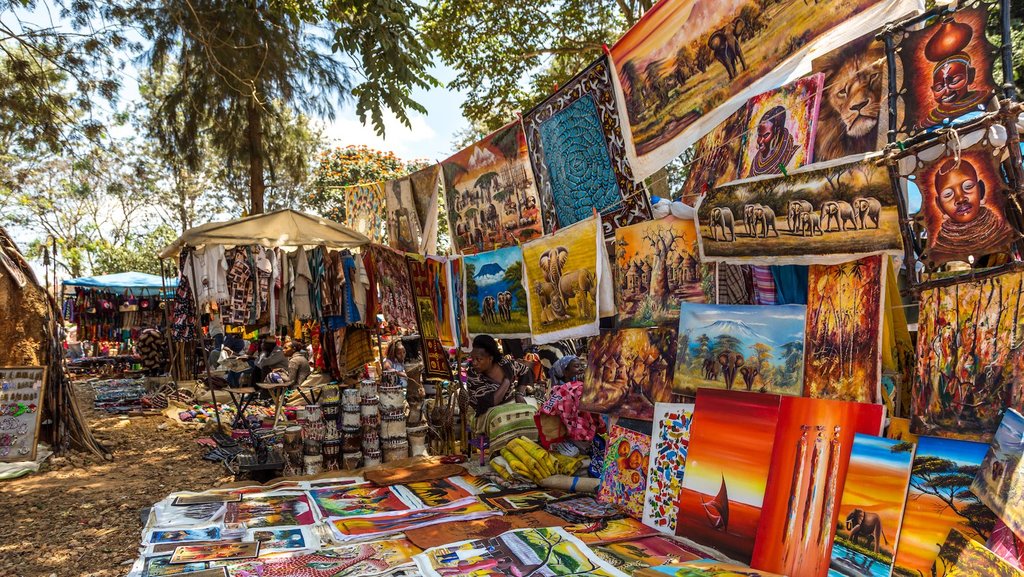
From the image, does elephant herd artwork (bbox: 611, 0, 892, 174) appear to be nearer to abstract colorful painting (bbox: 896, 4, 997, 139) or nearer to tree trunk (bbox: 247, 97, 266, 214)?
abstract colorful painting (bbox: 896, 4, 997, 139)

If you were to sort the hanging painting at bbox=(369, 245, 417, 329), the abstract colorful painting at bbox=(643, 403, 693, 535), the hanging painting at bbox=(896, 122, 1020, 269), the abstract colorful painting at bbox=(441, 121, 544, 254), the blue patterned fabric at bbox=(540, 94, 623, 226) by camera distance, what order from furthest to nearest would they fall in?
the hanging painting at bbox=(369, 245, 417, 329)
the abstract colorful painting at bbox=(441, 121, 544, 254)
the blue patterned fabric at bbox=(540, 94, 623, 226)
the abstract colorful painting at bbox=(643, 403, 693, 535)
the hanging painting at bbox=(896, 122, 1020, 269)

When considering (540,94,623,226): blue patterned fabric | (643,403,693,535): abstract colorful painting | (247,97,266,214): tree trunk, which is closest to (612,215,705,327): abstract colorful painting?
(540,94,623,226): blue patterned fabric

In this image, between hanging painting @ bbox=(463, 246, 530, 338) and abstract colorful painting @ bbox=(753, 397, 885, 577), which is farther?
hanging painting @ bbox=(463, 246, 530, 338)

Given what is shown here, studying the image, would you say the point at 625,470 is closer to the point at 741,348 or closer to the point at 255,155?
the point at 741,348

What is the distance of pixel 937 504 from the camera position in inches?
84.7

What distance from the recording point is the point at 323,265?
6.14 m

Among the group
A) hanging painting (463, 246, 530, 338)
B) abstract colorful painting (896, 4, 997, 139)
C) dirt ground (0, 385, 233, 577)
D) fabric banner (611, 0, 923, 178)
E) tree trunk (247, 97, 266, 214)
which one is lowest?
dirt ground (0, 385, 233, 577)

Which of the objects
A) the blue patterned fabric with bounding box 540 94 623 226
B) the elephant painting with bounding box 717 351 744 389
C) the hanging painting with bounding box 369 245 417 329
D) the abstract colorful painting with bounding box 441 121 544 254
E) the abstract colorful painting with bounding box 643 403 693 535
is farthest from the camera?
the hanging painting with bounding box 369 245 417 329

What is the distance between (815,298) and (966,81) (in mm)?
949

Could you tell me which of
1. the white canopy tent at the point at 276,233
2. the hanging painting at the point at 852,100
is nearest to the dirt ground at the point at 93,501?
the white canopy tent at the point at 276,233

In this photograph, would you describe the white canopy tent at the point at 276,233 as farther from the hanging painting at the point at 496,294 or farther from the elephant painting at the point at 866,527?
the elephant painting at the point at 866,527

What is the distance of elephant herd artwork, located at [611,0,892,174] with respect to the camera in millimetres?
2439

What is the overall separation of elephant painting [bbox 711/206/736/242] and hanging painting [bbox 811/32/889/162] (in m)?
0.42

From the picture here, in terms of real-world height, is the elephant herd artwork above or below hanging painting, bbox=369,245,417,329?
above
